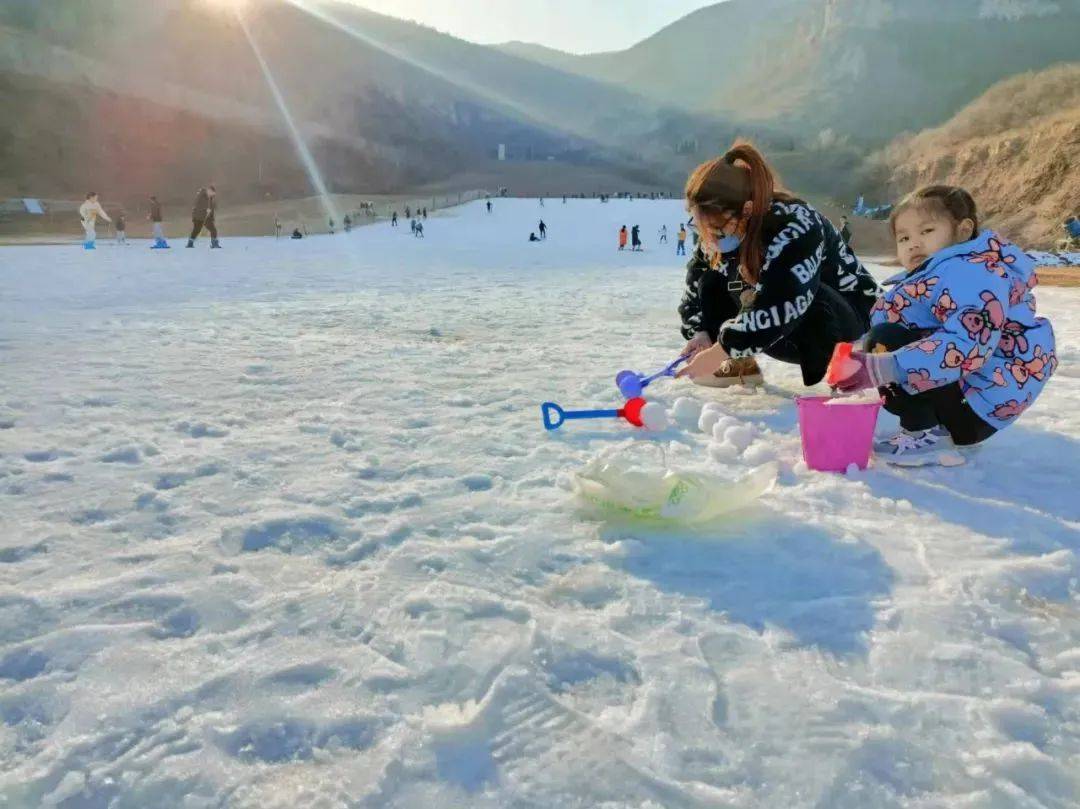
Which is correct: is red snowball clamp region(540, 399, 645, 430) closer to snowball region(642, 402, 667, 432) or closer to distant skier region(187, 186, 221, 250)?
snowball region(642, 402, 667, 432)

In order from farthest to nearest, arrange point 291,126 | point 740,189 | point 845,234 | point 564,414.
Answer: point 291,126 < point 845,234 < point 564,414 < point 740,189

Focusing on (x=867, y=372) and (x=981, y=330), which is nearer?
(x=981, y=330)

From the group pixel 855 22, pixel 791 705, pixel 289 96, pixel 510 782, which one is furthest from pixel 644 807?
pixel 855 22

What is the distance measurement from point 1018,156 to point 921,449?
38.2m

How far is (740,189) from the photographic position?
3156mm

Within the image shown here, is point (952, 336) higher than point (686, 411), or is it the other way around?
point (952, 336)

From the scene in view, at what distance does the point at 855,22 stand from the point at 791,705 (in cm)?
14671

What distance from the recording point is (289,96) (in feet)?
221

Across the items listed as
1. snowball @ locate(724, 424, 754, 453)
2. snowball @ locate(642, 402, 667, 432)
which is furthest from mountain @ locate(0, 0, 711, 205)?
snowball @ locate(724, 424, 754, 453)

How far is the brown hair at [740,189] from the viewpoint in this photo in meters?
3.13

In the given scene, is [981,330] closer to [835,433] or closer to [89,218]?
[835,433]

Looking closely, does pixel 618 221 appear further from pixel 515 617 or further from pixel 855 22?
pixel 855 22

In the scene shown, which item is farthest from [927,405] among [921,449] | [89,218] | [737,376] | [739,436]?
[89,218]

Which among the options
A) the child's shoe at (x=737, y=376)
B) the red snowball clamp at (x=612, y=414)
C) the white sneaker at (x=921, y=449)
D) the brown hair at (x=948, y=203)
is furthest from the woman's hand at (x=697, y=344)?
the brown hair at (x=948, y=203)
